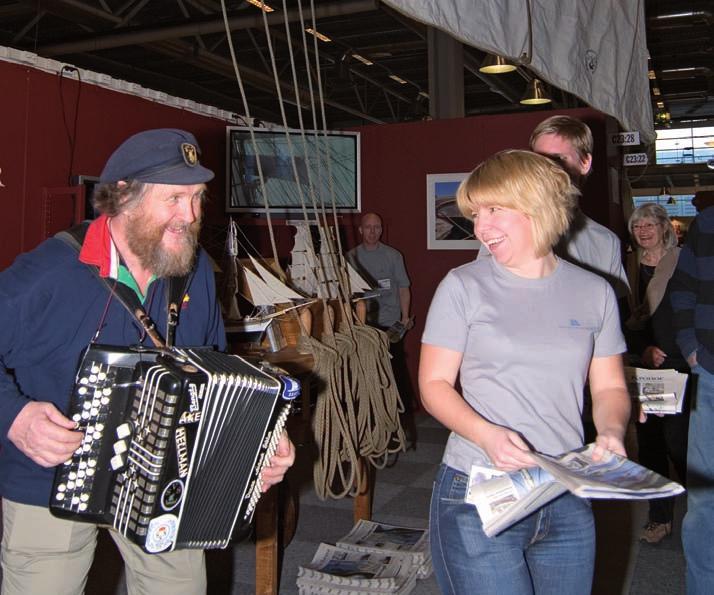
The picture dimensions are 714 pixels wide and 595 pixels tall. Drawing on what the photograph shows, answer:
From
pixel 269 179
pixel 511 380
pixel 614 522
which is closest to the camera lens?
pixel 511 380

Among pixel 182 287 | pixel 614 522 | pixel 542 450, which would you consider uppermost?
pixel 182 287

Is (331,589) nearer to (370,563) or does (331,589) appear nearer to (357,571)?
(357,571)

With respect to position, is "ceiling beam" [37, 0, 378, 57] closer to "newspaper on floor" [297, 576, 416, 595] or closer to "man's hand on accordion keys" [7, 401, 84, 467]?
"newspaper on floor" [297, 576, 416, 595]

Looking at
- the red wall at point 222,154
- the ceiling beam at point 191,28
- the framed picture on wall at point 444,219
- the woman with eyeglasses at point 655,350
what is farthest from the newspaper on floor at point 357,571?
the ceiling beam at point 191,28

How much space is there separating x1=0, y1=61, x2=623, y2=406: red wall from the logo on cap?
361cm

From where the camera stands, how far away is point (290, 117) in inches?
704

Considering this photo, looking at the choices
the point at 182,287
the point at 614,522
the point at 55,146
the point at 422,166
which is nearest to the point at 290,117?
the point at 422,166

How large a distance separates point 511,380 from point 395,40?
11344 mm

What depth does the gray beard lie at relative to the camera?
2.01 m

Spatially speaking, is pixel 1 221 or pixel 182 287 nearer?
pixel 182 287

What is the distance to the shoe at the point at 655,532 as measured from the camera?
13.6 feet

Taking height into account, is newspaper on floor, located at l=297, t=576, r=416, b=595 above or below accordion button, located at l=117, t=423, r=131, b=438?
below

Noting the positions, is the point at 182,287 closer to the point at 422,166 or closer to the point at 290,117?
the point at 422,166

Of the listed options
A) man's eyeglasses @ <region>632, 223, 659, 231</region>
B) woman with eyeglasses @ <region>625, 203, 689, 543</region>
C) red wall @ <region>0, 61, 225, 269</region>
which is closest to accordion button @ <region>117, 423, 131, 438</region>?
woman with eyeglasses @ <region>625, 203, 689, 543</region>
